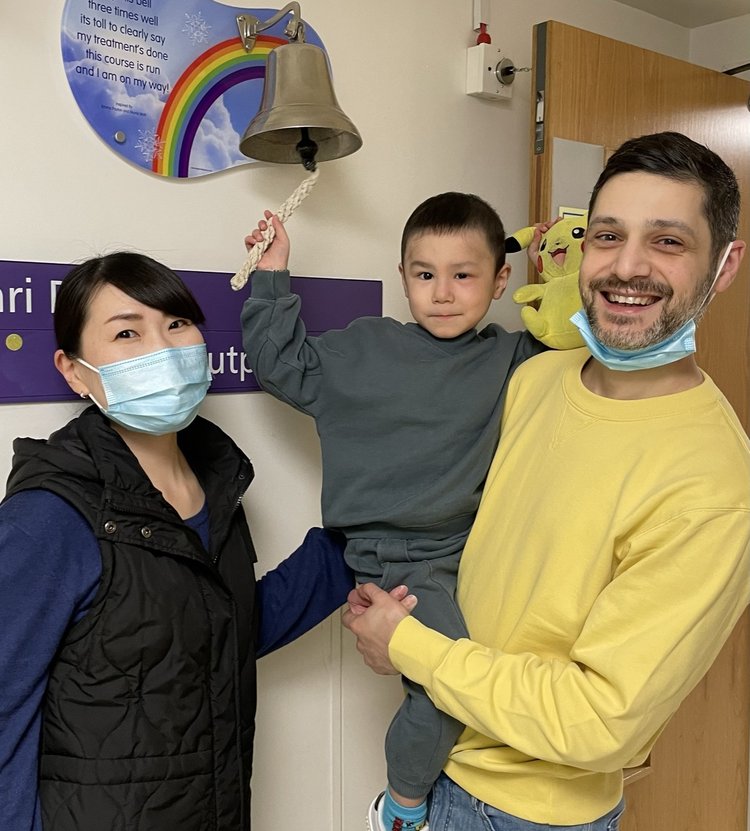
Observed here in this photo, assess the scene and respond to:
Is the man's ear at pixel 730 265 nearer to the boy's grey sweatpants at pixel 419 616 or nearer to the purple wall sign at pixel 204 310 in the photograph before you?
the boy's grey sweatpants at pixel 419 616

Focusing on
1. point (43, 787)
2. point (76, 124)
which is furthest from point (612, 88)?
point (43, 787)

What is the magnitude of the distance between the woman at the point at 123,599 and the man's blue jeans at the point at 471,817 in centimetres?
32

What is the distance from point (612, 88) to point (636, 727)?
1.59m

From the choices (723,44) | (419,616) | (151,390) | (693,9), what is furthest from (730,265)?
(723,44)

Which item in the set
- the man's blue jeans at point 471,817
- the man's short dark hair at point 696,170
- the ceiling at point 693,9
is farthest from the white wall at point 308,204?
the man's short dark hair at point 696,170

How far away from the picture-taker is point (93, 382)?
1395mm

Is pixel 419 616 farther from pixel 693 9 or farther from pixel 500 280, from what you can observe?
pixel 693 9

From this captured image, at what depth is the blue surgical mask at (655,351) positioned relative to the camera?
1273 mm

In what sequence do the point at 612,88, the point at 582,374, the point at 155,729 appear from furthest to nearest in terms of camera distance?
the point at 612,88
the point at 582,374
the point at 155,729

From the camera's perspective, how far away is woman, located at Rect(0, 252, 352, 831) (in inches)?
48.9

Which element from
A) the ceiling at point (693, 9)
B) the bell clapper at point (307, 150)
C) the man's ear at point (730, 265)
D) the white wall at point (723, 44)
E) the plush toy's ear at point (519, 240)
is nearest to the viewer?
the man's ear at point (730, 265)

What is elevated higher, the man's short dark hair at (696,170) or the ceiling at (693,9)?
the ceiling at (693,9)

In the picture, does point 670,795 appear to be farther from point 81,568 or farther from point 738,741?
point 81,568

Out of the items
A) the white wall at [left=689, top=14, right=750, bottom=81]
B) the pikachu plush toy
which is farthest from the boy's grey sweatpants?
the white wall at [left=689, top=14, right=750, bottom=81]
